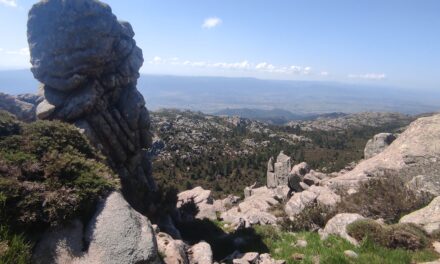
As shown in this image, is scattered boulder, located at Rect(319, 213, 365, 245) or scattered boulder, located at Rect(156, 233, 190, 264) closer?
scattered boulder, located at Rect(156, 233, 190, 264)

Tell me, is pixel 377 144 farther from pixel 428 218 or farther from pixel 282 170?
pixel 428 218

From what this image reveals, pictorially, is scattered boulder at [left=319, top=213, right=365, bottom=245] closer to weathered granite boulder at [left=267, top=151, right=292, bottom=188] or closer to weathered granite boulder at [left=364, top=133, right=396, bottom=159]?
weathered granite boulder at [left=364, top=133, right=396, bottom=159]

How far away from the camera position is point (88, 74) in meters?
27.6

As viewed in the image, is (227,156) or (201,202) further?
(227,156)

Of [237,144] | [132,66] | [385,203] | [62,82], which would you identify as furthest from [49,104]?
[237,144]

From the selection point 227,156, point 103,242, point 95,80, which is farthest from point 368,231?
point 227,156

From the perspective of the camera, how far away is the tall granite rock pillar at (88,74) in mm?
26302

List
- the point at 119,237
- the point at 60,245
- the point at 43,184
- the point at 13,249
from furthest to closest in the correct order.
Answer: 1. the point at 43,184
2. the point at 119,237
3. the point at 60,245
4. the point at 13,249

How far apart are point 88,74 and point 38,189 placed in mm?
19998

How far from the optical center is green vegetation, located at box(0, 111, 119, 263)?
26.8 ft

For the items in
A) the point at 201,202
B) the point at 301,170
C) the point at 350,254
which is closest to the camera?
the point at 350,254

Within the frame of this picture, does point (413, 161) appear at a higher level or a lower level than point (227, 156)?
higher

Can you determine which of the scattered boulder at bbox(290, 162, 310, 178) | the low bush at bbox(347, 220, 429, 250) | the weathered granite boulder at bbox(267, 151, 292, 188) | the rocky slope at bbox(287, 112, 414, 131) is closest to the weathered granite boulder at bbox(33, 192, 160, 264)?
the low bush at bbox(347, 220, 429, 250)

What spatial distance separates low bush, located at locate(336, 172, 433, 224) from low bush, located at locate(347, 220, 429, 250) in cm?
425
